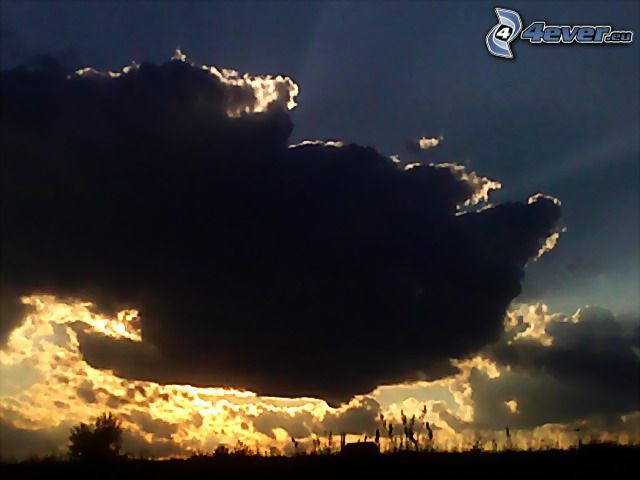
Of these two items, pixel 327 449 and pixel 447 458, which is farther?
pixel 327 449

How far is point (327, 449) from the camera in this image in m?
27.4

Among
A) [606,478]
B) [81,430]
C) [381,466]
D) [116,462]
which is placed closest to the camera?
[606,478]

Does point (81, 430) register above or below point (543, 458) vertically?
above

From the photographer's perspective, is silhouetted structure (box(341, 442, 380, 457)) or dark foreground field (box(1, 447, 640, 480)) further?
silhouetted structure (box(341, 442, 380, 457))

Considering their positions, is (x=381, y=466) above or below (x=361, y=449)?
below

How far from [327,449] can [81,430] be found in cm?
4198

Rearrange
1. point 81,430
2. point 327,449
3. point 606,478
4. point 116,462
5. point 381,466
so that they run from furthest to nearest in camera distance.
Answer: point 81,430, point 327,449, point 116,462, point 381,466, point 606,478

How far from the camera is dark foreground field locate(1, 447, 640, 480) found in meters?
21.9

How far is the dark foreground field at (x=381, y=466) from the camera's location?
21.9 metres

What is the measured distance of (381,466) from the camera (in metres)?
23.2

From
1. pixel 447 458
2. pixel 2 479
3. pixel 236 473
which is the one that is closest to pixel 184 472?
pixel 236 473

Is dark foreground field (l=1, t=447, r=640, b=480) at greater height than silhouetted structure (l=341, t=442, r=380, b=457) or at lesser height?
lesser

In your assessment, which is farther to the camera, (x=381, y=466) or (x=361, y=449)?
(x=361, y=449)

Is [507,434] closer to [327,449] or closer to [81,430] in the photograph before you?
[327,449]
